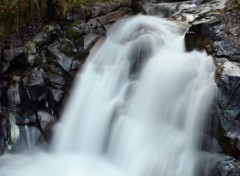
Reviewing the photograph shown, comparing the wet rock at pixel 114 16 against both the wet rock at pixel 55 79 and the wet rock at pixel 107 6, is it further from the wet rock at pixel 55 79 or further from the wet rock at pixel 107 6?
the wet rock at pixel 55 79

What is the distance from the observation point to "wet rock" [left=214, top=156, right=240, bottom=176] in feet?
22.2

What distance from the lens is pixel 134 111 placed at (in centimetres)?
854

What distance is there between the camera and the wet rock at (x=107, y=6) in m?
10.9

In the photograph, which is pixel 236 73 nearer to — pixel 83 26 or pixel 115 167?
pixel 115 167

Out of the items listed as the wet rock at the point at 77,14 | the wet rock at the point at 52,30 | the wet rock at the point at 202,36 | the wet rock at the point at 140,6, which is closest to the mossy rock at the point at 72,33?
the wet rock at the point at 52,30

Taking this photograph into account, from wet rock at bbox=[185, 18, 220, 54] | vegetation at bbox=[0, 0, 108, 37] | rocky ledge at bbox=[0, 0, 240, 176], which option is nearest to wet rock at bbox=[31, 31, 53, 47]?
rocky ledge at bbox=[0, 0, 240, 176]

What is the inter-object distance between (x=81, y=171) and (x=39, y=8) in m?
4.62

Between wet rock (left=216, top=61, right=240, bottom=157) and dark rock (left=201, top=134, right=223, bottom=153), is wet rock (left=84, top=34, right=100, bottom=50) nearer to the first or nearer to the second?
wet rock (left=216, top=61, right=240, bottom=157)

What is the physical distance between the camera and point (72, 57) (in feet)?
32.3

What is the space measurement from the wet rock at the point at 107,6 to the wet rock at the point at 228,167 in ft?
18.6

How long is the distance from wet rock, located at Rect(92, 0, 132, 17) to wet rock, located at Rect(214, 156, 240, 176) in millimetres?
5655

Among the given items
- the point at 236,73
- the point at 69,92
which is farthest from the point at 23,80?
the point at 236,73

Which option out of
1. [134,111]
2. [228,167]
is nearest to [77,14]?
[134,111]

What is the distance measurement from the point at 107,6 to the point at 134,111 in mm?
3871
